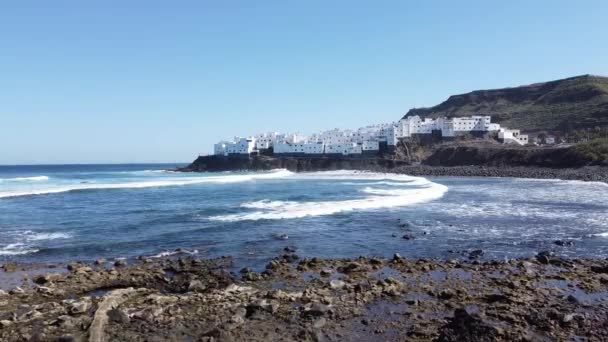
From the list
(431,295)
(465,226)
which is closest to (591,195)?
(465,226)

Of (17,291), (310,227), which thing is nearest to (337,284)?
(17,291)

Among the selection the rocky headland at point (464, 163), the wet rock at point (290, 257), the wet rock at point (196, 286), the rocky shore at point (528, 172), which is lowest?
the wet rock at point (290, 257)

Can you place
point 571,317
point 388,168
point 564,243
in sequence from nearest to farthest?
point 571,317 < point 564,243 < point 388,168

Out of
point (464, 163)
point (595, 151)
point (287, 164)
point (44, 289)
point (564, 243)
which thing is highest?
point (595, 151)

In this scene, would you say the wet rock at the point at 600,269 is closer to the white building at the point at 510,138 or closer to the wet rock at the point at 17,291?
the wet rock at the point at 17,291

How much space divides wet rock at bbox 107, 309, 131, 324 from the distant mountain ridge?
105351 millimetres

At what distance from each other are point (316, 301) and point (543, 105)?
442 feet

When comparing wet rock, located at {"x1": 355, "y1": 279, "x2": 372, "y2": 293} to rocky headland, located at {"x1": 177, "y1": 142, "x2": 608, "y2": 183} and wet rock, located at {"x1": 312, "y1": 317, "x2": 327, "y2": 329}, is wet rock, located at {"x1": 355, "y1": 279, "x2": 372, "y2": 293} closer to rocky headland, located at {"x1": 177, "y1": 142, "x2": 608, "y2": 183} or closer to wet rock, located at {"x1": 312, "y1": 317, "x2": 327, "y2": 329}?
wet rock, located at {"x1": 312, "y1": 317, "x2": 327, "y2": 329}

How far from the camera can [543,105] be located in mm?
126375

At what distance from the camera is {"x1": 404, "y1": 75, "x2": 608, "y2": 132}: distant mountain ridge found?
337 ft

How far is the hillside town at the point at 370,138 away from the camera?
104338 millimetres

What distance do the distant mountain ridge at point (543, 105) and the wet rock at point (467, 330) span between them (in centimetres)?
10184

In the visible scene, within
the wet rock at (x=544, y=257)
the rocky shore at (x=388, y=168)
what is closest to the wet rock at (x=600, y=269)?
the wet rock at (x=544, y=257)

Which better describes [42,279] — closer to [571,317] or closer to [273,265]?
[273,265]
